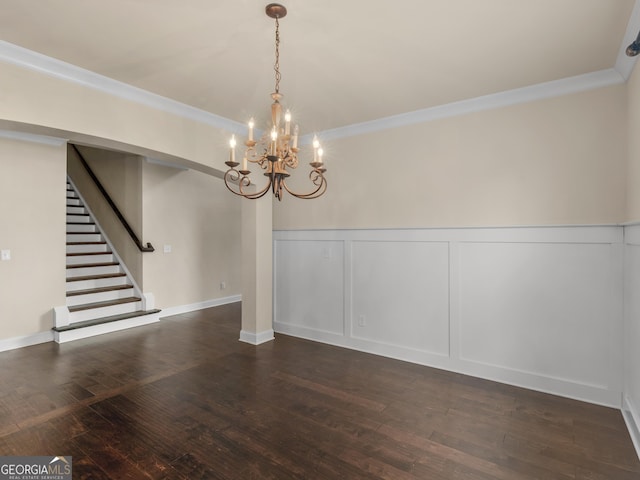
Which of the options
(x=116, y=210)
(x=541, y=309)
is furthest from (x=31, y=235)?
(x=541, y=309)

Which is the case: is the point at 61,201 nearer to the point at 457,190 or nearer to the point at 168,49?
the point at 168,49

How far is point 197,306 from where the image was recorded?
6.38 m

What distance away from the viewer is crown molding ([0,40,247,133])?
2.48 m

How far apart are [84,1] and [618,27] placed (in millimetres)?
3232

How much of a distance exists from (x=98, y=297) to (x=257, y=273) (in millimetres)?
2734

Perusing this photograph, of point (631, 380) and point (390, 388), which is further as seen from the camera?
point (390, 388)

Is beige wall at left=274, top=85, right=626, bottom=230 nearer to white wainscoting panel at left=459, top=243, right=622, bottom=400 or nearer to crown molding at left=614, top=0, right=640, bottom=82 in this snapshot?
crown molding at left=614, top=0, right=640, bottom=82

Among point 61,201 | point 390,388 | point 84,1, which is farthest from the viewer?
point 61,201

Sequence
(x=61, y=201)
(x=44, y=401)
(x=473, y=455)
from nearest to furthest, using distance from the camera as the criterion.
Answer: (x=473, y=455)
(x=44, y=401)
(x=61, y=201)

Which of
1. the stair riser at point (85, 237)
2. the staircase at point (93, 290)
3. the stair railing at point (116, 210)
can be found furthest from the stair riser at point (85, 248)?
the stair railing at point (116, 210)

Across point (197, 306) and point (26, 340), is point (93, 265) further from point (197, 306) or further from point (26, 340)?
point (197, 306)

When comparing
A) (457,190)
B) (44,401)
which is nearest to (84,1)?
(44,401)

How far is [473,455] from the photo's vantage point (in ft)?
7.08

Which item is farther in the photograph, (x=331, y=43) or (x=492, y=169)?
(x=492, y=169)
